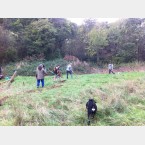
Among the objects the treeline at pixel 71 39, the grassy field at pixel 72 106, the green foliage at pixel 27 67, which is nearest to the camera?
the grassy field at pixel 72 106

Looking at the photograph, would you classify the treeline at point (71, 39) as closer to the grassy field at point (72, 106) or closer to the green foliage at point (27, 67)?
the green foliage at point (27, 67)

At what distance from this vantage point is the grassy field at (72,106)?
24.8ft

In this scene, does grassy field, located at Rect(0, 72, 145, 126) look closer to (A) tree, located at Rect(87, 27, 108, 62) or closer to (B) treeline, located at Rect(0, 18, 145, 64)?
(B) treeline, located at Rect(0, 18, 145, 64)

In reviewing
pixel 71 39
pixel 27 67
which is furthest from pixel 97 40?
pixel 27 67

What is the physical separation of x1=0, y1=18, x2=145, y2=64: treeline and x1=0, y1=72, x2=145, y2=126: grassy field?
793cm

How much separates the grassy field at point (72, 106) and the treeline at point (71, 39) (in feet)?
26.0

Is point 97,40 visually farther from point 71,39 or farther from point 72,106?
point 72,106

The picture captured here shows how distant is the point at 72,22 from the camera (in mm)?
22078

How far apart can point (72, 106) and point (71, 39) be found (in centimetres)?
1320

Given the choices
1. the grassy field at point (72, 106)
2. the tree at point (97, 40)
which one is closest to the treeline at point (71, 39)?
the tree at point (97, 40)

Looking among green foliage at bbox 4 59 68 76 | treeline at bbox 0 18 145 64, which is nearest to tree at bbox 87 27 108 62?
treeline at bbox 0 18 145 64

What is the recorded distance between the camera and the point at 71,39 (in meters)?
21.2

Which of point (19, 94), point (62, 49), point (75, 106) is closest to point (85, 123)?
point (75, 106)

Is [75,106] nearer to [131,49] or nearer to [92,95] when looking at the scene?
[92,95]
